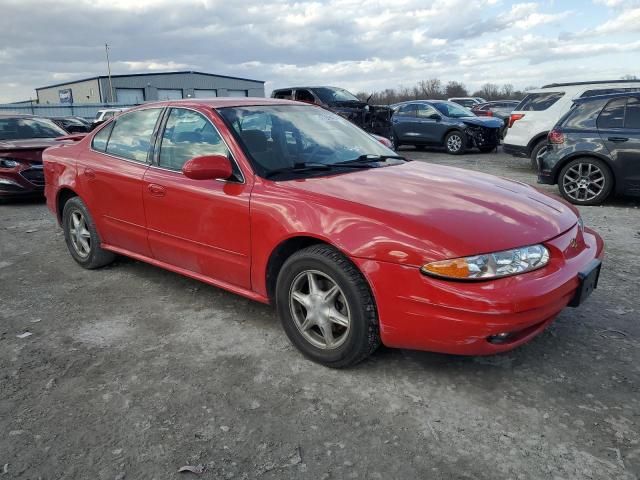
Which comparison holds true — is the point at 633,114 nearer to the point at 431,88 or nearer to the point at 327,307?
the point at 327,307

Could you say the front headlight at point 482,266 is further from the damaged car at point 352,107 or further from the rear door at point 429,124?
the rear door at point 429,124

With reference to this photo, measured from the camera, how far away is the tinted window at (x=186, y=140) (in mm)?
3607

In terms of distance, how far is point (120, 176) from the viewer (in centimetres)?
418

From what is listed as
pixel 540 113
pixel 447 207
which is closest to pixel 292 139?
pixel 447 207

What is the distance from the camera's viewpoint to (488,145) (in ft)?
Answer: 48.9

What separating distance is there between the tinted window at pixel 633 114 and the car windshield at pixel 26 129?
9.04m

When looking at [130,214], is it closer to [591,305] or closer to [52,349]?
[52,349]

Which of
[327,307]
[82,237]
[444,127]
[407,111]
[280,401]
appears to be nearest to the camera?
[280,401]

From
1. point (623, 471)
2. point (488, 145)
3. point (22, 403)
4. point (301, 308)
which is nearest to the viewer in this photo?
point (623, 471)

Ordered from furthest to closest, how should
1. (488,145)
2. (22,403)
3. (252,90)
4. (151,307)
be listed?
(252,90), (488,145), (151,307), (22,403)

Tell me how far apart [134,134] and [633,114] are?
653 centimetres

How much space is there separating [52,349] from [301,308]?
163cm

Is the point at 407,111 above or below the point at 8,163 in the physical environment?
above

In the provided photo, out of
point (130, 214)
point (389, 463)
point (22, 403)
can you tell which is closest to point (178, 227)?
point (130, 214)
